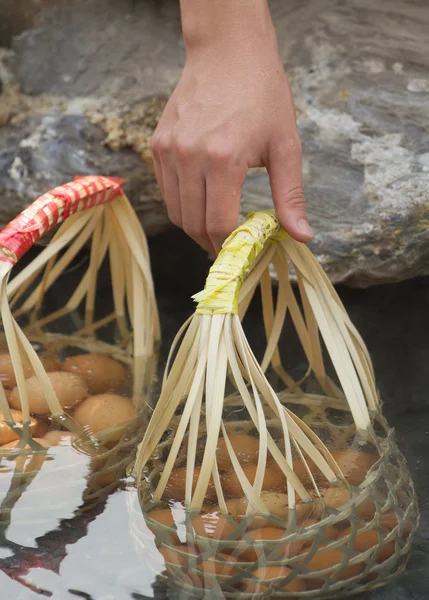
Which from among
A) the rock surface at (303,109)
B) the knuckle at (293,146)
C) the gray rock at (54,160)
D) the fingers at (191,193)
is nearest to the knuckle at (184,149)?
the fingers at (191,193)

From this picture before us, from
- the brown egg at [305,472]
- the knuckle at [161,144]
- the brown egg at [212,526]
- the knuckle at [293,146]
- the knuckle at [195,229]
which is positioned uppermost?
the knuckle at [161,144]

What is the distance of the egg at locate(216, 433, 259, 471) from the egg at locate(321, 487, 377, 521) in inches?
3.7

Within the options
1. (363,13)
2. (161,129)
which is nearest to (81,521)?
(161,129)

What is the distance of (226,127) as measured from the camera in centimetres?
78

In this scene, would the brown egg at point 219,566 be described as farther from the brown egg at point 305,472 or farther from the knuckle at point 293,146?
the knuckle at point 293,146

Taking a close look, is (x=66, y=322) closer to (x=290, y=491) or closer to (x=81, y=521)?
(x=81, y=521)

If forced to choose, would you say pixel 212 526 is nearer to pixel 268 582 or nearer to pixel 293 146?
pixel 268 582

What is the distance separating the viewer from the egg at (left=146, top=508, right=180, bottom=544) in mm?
694

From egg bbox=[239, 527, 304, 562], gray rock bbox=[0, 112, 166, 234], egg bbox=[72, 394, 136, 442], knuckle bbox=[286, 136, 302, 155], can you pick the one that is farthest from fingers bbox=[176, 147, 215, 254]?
gray rock bbox=[0, 112, 166, 234]

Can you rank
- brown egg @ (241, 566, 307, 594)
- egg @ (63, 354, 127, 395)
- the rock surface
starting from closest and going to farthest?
brown egg @ (241, 566, 307, 594) < egg @ (63, 354, 127, 395) < the rock surface

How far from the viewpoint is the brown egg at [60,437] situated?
84 centimetres

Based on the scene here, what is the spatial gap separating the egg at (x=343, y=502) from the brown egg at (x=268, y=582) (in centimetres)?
9

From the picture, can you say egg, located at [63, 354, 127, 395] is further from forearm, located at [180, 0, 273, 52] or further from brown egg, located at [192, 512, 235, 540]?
forearm, located at [180, 0, 273, 52]

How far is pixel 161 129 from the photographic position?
83 centimetres
